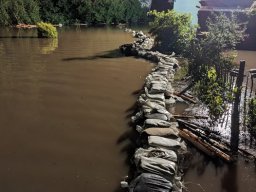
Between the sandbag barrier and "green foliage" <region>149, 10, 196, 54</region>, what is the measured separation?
681 cm

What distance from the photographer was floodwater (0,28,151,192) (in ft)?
18.1

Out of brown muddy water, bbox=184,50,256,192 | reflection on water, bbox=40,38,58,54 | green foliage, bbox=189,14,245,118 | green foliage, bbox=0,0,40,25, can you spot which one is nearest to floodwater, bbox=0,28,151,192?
brown muddy water, bbox=184,50,256,192

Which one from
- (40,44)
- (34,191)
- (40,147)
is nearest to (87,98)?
(40,147)

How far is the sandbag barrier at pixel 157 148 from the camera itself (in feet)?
16.1

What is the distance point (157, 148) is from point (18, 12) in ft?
78.4

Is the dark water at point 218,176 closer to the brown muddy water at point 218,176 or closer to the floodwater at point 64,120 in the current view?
the brown muddy water at point 218,176

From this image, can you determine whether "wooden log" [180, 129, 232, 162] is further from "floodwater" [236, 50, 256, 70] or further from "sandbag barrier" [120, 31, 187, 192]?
"floodwater" [236, 50, 256, 70]

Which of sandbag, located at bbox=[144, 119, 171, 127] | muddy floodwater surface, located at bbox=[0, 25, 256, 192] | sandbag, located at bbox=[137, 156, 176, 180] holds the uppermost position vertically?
sandbag, located at bbox=[144, 119, 171, 127]

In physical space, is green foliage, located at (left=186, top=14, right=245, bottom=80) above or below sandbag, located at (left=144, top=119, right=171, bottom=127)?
above

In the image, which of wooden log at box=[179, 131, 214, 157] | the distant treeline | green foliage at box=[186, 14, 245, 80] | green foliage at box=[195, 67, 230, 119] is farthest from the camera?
the distant treeline

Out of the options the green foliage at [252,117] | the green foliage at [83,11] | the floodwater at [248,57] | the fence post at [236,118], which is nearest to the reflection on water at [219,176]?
the fence post at [236,118]

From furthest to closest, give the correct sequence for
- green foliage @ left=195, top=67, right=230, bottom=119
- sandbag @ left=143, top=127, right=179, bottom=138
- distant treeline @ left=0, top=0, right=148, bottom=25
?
distant treeline @ left=0, top=0, right=148, bottom=25 → green foliage @ left=195, top=67, right=230, bottom=119 → sandbag @ left=143, top=127, right=179, bottom=138

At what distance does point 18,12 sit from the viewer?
26797mm

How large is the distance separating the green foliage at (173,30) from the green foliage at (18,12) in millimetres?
13968
